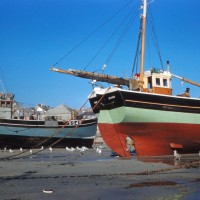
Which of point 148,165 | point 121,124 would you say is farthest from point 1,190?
point 121,124

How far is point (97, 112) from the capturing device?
22609 mm

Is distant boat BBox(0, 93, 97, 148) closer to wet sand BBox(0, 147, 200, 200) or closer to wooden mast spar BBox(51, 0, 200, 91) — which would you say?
wooden mast spar BBox(51, 0, 200, 91)

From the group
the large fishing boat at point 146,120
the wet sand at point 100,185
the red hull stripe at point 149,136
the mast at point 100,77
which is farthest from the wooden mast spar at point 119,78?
the wet sand at point 100,185

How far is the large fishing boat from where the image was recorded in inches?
794

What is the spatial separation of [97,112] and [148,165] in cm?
733

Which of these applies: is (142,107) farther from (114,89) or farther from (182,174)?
(182,174)

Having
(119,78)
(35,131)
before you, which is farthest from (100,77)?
(35,131)

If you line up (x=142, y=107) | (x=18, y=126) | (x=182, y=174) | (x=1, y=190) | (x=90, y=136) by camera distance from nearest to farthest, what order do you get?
(x=1, y=190)
(x=182, y=174)
(x=142, y=107)
(x=18, y=126)
(x=90, y=136)

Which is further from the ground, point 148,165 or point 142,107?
point 142,107

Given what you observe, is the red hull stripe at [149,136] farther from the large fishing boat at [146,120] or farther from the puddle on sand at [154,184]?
the puddle on sand at [154,184]

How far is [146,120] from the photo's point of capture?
2044 centimetres

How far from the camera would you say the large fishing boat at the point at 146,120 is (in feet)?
66.1

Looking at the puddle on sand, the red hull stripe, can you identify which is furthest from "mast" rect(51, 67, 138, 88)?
the puddle on sand

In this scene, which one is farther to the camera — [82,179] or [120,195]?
[82,179]
